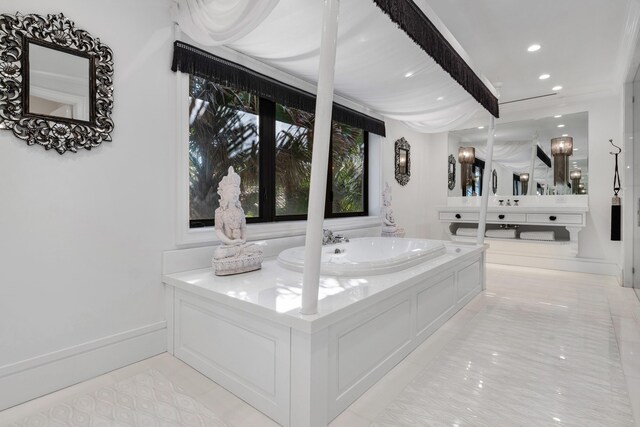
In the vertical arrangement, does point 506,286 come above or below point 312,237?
below

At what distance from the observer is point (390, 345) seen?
1925 millimetres

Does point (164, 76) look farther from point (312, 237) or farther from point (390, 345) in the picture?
point (390, 345)

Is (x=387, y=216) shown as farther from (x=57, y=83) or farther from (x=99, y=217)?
(x=57, y=83)

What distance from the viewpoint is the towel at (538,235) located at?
4.30 meters

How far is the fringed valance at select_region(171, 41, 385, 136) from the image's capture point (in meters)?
2.24

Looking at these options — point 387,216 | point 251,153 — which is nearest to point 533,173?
point 387,216

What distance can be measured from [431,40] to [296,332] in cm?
195

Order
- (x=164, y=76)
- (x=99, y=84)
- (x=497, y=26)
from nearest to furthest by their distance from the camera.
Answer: (x=99, y=84) < (x=164, y=76) < (x=497, y=26)

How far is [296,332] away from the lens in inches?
55.5

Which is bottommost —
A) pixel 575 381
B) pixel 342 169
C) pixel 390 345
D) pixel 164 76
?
pixel 575 381

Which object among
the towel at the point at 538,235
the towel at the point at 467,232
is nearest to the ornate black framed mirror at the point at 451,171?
the towel at the point at 467,232

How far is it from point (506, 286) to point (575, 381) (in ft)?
7.02

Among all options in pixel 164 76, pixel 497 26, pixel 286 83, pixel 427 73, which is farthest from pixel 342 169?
pixel 164 76

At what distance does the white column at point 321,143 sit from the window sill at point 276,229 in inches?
49.3
